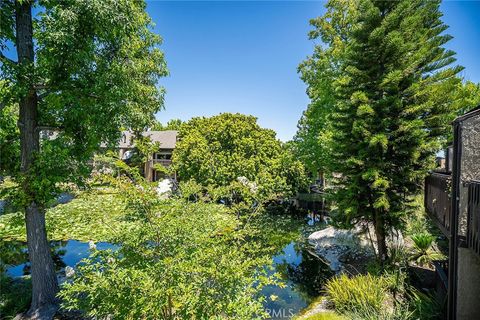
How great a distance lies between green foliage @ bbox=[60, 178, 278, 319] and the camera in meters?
Result: 2.85

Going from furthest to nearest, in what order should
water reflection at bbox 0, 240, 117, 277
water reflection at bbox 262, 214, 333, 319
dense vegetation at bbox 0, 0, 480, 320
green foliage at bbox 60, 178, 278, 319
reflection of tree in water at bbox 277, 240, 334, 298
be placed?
water reflection at bbox 0, 240, 117, 277 < reflection of tree in water at bbox 277, 240, 334, 298 < water reflection at bbox 262, 214, 333, 319 < dense vegetation at bbox 0, 0, 480, 320 < green foliage at bbox 60, 178, 278, 319

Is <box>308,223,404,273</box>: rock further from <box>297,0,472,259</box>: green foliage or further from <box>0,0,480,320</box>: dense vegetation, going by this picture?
<box>297,0,472,259</box>: green foliage

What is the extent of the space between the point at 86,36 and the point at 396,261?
918 cm

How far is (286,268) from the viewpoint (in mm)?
8617

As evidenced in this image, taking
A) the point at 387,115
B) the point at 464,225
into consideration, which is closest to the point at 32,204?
the point at 464,225

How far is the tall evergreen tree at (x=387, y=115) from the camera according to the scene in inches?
261

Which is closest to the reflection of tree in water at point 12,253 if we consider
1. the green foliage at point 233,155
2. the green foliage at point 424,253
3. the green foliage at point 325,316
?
the green foliage at point 233,155

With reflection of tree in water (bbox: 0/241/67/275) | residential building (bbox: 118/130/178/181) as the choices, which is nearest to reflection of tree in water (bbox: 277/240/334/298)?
reflection of tree in water (bbox: 0/241/67/275)

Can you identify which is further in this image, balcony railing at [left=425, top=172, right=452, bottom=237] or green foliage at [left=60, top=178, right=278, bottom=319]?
balcony railing at [left=425, top=172, right=452, bottom=237]

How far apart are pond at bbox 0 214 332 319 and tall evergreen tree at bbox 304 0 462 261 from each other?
7.20 ft

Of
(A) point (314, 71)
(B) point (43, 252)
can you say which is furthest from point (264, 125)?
(B) point (43, 252)

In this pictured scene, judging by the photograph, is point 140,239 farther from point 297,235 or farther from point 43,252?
point 297,235

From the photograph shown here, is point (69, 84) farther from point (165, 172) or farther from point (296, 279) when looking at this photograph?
point (296, 279)

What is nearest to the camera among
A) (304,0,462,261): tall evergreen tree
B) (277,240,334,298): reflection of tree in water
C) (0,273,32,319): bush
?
(0,273,32,319): bush
